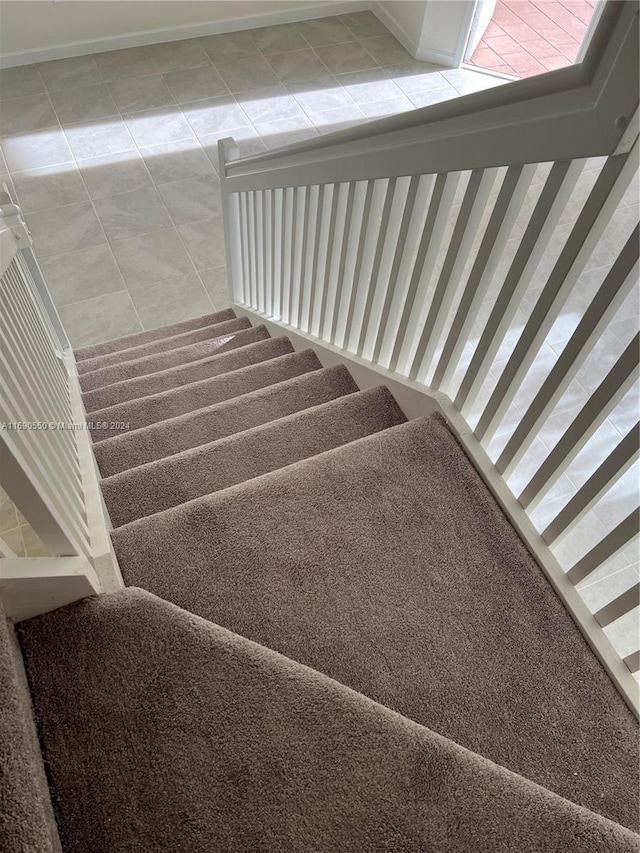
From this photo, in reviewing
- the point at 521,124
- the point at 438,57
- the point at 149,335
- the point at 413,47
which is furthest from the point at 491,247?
the point at 413,47

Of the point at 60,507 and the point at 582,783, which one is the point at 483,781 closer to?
the point at 582,783

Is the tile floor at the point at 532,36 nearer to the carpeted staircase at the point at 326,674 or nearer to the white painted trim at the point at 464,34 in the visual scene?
the white painted trim at the point at 464,34

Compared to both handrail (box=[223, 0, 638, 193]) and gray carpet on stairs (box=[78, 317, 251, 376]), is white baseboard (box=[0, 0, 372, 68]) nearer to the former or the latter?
gray carpet on stairs (box=[78, 317, 251, 376])

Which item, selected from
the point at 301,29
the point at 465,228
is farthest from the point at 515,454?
the point at 301,29

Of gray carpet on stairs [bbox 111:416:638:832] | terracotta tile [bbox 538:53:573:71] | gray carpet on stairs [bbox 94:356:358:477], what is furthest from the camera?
terracotta tile [bbox 538:53:573:71]

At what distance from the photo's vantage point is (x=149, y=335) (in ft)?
11.5

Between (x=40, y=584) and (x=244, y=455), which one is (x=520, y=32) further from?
(x=40, y=584)

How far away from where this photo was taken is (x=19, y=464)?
3.17ft

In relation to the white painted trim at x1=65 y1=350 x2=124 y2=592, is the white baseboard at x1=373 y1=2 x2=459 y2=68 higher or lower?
lower

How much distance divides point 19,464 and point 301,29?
532 centimetres

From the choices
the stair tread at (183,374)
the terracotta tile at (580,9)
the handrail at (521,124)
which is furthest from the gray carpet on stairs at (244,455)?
the terracotta tile at (580,9)

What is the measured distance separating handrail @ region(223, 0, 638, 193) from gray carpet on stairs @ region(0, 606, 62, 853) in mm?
1082

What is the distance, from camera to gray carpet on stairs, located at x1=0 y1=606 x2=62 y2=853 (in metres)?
0.76

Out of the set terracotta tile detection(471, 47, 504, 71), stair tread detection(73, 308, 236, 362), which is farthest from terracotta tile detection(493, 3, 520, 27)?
stair tread detection(73, 308, 236, 362)
